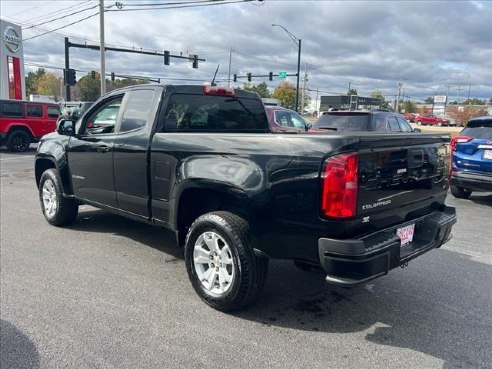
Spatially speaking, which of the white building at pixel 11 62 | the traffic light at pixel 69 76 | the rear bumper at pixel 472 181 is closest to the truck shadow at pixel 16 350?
the rear bumper at pixel 472 181

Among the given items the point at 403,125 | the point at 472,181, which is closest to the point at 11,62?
the point at 403,125

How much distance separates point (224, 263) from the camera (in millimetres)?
3752

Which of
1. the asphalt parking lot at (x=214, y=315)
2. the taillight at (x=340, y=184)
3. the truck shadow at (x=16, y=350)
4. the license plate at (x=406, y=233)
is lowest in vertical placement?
the truck shadow at (x=16, y=350)

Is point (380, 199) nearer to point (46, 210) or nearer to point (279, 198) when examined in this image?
point (279, 198)

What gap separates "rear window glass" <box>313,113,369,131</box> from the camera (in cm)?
1018

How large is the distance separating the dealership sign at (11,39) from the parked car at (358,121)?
24187 millimetres

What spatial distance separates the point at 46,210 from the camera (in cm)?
649

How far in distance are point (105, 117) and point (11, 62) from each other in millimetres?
26024

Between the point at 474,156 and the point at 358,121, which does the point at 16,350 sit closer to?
the point at 474,156

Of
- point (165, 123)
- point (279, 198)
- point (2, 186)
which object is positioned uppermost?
point (165, 123)

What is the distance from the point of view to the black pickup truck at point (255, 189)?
3117 mm

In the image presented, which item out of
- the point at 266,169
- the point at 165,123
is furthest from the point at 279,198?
the point at 165,123

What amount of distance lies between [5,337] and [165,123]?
2.34 metres

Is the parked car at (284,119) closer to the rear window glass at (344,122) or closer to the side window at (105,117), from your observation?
the rear window glass at (344,122)
